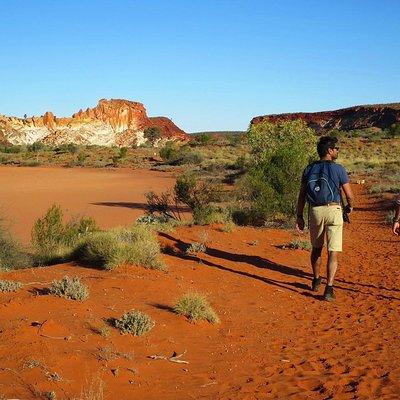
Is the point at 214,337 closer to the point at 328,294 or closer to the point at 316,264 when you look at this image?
the point at 328,294

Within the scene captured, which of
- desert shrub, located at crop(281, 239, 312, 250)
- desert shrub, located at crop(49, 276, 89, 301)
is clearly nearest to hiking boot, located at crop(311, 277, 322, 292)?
desert shrub, located at crop(281, 239, 312, 250)

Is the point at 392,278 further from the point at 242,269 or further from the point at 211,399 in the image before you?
the point at 211,399

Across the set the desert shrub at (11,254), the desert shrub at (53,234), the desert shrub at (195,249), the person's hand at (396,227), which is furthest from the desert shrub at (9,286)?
the person's hand at (396,227)

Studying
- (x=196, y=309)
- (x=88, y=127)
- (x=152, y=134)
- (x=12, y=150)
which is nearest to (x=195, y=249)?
(x=196, y=309)

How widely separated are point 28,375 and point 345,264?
652 centimetres

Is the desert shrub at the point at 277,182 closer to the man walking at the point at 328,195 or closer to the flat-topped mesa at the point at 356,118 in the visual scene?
the man walking at the point at 328,195

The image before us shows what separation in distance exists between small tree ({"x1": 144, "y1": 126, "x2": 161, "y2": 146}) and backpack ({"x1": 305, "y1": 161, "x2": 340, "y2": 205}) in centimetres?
8295

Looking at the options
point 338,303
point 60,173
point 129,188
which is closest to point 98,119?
point 60,173

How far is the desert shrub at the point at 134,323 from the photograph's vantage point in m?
5.08

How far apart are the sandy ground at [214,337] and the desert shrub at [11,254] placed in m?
2.31

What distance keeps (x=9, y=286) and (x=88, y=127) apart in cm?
8247

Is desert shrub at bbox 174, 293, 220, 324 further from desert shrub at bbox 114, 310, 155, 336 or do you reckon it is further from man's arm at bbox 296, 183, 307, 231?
man's arm at bbox 296, 183, 307, 231

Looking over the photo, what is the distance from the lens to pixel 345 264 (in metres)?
9.20

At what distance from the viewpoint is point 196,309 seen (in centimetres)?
577
